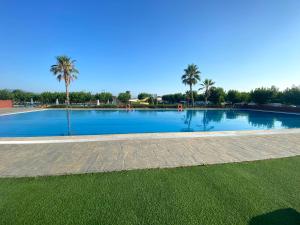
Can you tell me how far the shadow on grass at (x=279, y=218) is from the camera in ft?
8.63

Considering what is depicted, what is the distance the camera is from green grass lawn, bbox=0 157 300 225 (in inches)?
106

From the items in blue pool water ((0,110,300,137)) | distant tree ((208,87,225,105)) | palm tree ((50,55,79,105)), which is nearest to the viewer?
blue pool water ((0,110,300,137))

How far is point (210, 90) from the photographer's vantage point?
35.9 meters

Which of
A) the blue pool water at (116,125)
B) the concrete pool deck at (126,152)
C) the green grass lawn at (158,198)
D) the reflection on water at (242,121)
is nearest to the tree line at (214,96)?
the reflection on water at (242,121)

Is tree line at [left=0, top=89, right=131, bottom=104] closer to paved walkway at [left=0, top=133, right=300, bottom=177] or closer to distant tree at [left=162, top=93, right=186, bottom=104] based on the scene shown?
distant tree at [left=162, top=93, right=186, bottom=104]

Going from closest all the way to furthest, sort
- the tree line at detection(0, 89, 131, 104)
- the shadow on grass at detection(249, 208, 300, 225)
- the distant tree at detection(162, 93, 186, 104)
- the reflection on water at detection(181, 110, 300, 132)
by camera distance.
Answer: the shadow on grass at detection(249, 208, 300, 225)
the reflection on water at detection(181, 110, 300, 132)
the tree line at detection(0, 89, 131, 104)
the distant tree at detection(162, 93, 186, 104)

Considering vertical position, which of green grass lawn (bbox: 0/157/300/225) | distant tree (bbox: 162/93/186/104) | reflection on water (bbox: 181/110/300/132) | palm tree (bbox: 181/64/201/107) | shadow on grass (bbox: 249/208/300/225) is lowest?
reflection on water (bbox: 181/110/300/132)

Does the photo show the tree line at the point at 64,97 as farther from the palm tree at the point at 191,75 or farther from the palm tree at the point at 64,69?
the palm tree at the point at 191,75

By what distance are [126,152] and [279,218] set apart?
4.09 meters

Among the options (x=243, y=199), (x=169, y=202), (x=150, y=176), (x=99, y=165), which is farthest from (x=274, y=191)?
(x=99, y=165)

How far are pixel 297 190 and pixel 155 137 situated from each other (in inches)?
201

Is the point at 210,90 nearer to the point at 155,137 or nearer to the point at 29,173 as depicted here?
the point at 155,137

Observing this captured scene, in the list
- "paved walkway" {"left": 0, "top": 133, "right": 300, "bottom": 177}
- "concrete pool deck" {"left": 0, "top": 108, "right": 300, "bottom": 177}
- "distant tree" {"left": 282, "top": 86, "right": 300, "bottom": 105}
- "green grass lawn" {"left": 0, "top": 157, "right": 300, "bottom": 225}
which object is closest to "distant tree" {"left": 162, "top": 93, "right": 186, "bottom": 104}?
"distant tree" {"left": 282, "top": 86, "right": 300, "bottom": 105}

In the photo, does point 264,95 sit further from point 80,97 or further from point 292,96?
point 80,97
